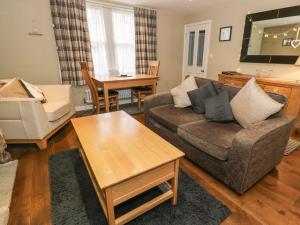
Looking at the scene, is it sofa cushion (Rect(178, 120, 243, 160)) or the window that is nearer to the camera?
sofa cushion (Rect(178, 120, 243, 160))

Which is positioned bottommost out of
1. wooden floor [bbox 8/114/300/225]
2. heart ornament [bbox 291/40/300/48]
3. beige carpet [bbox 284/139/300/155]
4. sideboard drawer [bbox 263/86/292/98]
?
wooden floor [bbox 8/114/300/225]

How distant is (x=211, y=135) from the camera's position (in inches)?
66.0

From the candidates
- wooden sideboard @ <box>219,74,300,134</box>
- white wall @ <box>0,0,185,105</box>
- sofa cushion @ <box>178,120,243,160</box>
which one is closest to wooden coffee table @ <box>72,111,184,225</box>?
sofa cushion @ <box>178,120,243,160</box>

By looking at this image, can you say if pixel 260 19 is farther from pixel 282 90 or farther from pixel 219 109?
pixel 219 109

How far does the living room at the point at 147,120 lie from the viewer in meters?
1.33

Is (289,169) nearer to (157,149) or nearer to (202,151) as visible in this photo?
(202,151)

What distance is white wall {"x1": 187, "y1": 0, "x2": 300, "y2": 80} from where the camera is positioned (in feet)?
10.00

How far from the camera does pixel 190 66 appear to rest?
4.98 metres

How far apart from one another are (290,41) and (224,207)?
120 inches

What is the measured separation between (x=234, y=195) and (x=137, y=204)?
2.86 ft

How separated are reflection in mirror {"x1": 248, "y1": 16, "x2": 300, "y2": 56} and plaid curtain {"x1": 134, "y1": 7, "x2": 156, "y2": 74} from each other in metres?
2.26

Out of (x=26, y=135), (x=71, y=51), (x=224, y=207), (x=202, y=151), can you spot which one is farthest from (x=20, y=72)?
(x=224, y=207)

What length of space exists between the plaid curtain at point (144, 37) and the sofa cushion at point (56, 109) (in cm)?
219

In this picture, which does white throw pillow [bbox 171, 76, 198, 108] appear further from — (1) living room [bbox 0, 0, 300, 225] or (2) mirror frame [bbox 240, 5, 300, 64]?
(2) mirror frame [bbox 240, 5, 300, 64]
